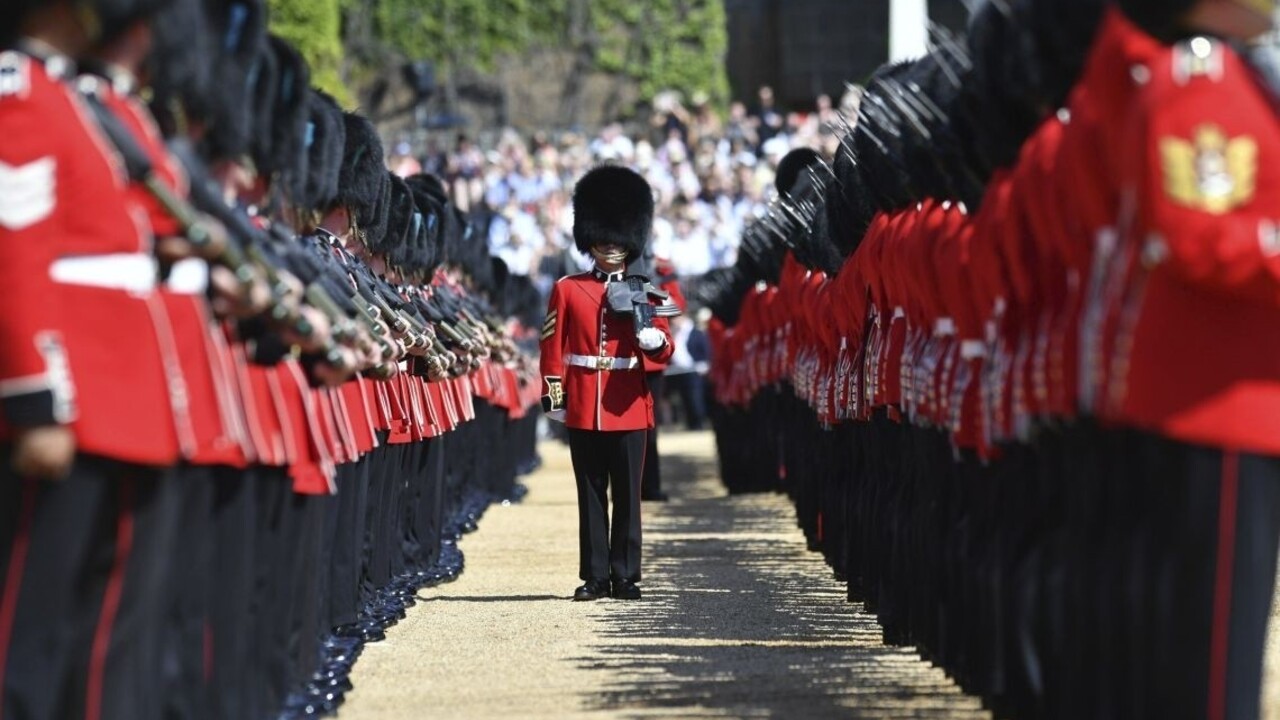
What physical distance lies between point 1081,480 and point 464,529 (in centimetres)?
857

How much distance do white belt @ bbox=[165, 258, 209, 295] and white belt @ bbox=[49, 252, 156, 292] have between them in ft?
0.83

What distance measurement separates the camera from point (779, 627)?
941cm

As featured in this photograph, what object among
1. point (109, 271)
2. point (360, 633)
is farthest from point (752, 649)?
point (109, 271)

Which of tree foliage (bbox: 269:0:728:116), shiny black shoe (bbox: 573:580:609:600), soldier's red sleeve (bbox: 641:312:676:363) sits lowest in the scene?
shiny black shoe (bbox: 573:580:609:600)

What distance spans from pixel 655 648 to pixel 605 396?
2280 mm

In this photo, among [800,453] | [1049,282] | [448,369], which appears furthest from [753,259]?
[1049,282]

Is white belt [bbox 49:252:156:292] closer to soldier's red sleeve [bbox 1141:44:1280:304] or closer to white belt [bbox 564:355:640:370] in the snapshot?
soldier's red sleeve [bbox 1141:44:1280:304]

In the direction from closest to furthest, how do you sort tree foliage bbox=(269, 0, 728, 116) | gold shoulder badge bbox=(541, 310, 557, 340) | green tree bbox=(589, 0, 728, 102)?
1. gold shoulder badge bbox=(541, 310, 557, 340)
2. tree foliage bbox=(269, 0, 728, 116)
3. green tree bbox=(589, 0, 728, 102)

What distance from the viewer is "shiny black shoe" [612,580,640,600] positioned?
1073 centimetres

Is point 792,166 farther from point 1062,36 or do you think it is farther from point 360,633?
point 1062,36

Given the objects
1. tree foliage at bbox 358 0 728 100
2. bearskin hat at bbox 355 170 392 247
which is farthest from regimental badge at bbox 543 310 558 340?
tree foliage at bbox 358 0 728 100

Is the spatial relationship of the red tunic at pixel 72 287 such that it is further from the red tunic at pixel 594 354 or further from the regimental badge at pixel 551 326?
the regimental badge at pixel 551 326

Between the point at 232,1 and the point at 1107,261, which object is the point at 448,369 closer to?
the point at 232,1

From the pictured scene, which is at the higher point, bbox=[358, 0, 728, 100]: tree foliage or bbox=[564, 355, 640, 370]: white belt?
bbox=[358, 0, 728, 100]: tree foliage
